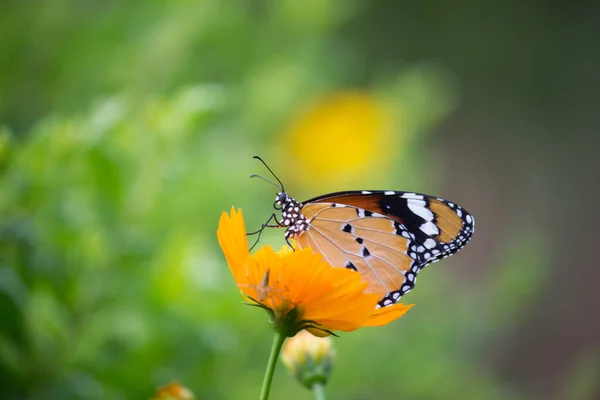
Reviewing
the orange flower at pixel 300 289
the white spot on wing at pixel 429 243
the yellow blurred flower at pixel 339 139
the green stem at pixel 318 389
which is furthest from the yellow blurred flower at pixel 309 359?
the yellow blurred flower at pixel 339 139

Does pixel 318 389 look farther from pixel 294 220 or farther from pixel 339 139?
pixel 339 139

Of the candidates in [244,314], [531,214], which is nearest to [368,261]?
[244,314]

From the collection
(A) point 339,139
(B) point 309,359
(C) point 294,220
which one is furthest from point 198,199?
(A) point 339,139

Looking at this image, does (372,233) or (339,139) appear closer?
(372,233)

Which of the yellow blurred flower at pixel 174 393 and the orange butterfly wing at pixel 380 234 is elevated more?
the orange butterfly wing at pixel 380 234

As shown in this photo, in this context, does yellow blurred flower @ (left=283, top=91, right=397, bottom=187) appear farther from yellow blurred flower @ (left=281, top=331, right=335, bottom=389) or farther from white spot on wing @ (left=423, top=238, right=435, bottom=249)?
yellow blurred flower @ (left=281, top=331, right=335, bottom=389)

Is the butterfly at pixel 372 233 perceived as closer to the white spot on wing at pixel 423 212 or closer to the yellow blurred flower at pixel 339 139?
the white spot on wing at pixel 423 212
